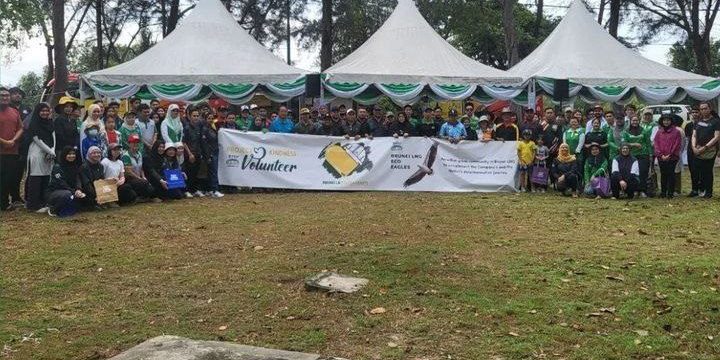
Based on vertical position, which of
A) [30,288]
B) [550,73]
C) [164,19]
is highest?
[164,19]

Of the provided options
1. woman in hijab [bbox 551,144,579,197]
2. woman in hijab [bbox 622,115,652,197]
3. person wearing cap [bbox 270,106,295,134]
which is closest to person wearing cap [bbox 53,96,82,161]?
person wearing cap [bbox 270,106,295,134]

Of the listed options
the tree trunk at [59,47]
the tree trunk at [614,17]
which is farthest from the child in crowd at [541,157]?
the tree trunk at [614,17]

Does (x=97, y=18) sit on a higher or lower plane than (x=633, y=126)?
higher

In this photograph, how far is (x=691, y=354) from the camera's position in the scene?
434 centimetres

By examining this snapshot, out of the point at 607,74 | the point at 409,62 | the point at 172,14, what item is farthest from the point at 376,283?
the point at 172,14

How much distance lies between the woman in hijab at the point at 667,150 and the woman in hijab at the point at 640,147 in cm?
21

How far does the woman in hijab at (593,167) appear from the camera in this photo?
477 inches

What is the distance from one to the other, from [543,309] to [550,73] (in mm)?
12649

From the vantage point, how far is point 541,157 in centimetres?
1287

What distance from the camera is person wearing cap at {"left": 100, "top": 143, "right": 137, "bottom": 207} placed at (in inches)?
415

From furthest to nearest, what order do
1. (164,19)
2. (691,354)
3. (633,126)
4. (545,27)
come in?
(545,27)
(164,19)
(633,126)
(691,354)

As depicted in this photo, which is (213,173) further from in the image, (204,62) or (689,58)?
(689,58)

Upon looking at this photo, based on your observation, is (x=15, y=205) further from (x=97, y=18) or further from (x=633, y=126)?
(x=97, y=18)

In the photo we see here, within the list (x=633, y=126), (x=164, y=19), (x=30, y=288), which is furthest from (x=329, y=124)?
(x=164, y=19)
